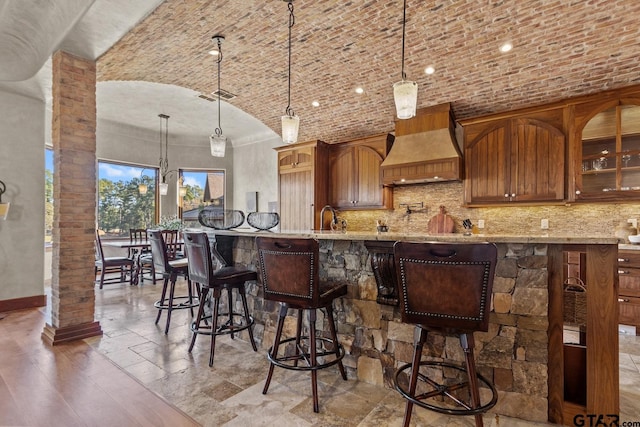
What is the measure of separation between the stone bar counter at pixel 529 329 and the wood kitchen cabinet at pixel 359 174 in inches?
120

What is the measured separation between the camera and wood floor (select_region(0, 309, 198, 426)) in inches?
71.6

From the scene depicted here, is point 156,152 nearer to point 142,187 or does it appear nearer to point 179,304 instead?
point 142,187

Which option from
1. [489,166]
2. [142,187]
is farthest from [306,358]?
[142,187]

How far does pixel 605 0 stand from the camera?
8.86 ft

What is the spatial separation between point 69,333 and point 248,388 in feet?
6.78

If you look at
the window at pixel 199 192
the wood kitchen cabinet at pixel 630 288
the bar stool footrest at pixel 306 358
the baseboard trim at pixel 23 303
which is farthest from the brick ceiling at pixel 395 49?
the window at pixel 199 192

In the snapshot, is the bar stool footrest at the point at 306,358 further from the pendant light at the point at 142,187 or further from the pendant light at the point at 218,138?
the pendant light at the point at 142,187

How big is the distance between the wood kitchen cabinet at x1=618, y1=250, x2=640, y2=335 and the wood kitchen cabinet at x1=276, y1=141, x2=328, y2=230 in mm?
3992

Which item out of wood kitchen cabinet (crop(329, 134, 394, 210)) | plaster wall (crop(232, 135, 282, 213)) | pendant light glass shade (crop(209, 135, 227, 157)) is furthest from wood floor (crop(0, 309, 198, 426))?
→ plaster wall (crop(232, 135, 282, 213))

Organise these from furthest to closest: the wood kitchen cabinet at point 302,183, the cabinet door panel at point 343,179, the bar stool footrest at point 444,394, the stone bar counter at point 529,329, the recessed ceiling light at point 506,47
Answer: the wood kitchen cabinet at point 302,183
the cabinet door panel at point 343,179
the recessed ceiling light at point 506,47
the stone bar counter at point 529,329
the bar stool footrest at point 444,394

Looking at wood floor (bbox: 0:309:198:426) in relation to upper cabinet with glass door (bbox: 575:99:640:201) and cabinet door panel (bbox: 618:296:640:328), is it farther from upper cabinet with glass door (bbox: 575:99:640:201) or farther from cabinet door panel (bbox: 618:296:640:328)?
upper cabinet with glass door (bbox: 575:99:640:201)

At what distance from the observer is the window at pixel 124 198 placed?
702 centimetres

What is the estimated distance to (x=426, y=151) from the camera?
14.3 ft

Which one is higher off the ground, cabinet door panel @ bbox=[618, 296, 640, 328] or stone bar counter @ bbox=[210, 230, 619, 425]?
stone bar counter @ bbox=[210, 230, 619, 425]
